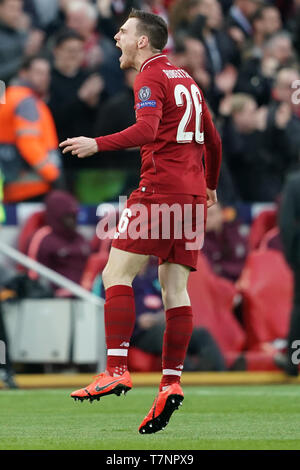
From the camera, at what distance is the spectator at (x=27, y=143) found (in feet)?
36.2

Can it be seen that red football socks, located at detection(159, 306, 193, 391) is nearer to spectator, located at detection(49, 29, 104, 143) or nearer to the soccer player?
the soccer player

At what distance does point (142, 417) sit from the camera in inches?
279

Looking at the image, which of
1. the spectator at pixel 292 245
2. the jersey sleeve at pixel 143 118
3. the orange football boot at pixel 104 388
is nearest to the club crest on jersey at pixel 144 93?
the jersey sleeve at pixel 143 118

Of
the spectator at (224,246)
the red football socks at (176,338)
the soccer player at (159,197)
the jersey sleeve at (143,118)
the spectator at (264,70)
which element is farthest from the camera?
the spectator at (264,70)

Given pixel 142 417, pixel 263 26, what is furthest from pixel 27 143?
pixel 263 26

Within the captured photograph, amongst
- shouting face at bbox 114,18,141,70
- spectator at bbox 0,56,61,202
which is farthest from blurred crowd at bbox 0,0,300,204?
shouting face at bbox 114,18,141,70

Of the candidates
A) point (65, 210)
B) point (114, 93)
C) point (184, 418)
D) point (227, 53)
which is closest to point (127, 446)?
point (184, 418)

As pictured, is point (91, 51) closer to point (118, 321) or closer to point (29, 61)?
point (29, 61)

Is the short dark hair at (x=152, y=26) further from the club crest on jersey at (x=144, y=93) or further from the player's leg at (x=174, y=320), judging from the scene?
the player's leg at (x=174, y=320)

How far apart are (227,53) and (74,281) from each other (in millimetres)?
4390

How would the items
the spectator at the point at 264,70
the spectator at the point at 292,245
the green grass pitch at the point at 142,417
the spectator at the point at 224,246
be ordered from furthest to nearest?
the spectator at the point at 264,70 → the spectator at the point at 224,246 → the spectator at the point at 292,245 → the green grass pitch at the point at 142,417

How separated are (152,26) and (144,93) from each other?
0.47 metres

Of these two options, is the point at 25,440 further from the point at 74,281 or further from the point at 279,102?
the point at 279,102

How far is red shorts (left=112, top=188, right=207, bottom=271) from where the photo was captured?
5945 millimetres
